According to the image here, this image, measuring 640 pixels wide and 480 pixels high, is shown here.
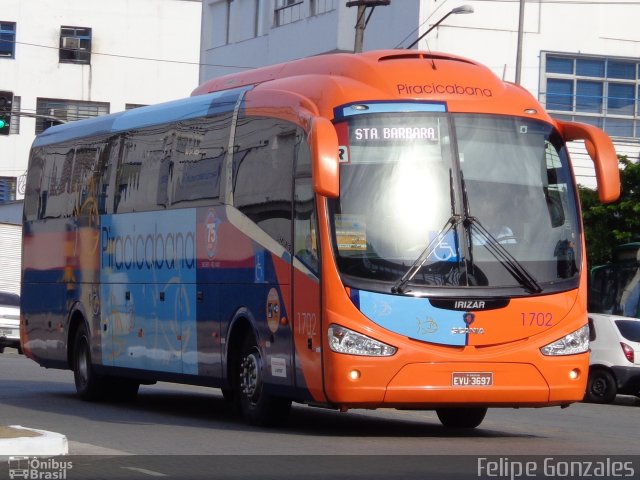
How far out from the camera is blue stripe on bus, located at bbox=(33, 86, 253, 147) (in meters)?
16.4

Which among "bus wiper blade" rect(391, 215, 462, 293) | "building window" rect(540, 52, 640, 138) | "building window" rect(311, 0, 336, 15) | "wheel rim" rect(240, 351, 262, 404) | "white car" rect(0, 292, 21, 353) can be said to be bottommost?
"white car" rect(0, 292, 21, 353)

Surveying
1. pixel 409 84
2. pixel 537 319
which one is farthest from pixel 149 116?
pixel 537 319

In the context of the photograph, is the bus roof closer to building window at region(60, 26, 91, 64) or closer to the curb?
the curb

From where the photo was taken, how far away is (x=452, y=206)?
544 inches

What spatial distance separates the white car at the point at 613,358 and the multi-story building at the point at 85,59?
45316 mm

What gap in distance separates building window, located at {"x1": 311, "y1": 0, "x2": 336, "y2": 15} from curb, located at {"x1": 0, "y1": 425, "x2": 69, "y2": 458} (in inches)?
1419

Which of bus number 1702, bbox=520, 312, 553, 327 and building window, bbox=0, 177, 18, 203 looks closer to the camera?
bus number 1702, bbox=520, 312, 553, 327

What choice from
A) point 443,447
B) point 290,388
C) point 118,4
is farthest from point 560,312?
point 118,4

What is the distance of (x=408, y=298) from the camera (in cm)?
1345

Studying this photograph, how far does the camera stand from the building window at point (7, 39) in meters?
67.4

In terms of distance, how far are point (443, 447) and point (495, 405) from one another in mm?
791

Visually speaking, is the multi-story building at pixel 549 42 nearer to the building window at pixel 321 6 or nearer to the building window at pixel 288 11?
the building window at pixel 321 6

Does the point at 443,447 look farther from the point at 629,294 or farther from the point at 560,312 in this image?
the point at 629,294

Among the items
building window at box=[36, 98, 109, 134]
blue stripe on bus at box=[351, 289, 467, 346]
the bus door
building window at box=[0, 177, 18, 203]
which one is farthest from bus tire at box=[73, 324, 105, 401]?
building window at box=[0, 177, 18, 203]
